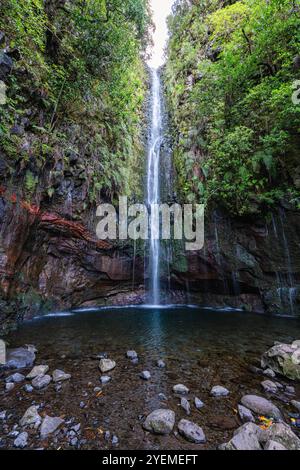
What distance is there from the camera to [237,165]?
10.2 meters

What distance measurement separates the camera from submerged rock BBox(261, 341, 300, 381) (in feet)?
13.8

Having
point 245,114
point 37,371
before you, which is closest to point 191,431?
point 37,371

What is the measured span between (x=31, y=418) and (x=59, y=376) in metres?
1.16

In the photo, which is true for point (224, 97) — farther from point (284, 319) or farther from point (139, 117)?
point (284, 319)

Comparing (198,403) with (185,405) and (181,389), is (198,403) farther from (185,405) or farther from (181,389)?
(181,389)

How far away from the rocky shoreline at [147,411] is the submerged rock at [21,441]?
0.4 inches

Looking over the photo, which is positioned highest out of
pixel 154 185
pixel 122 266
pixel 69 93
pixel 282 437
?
pixel 69 93

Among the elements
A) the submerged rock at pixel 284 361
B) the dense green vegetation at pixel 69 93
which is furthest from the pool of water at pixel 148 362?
the dense green vegetation at pixel 69 93

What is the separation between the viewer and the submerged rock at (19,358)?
4.52m

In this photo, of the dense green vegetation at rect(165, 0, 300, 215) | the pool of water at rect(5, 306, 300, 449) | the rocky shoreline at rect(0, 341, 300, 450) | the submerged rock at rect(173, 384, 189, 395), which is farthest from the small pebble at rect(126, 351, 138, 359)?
the dense green vegetation at rect(165, 0, 300, 215)

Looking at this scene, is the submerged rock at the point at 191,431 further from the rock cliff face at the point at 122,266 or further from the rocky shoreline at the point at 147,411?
the rock cliff face at the point at 122,266

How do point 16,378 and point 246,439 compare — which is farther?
point 16,378

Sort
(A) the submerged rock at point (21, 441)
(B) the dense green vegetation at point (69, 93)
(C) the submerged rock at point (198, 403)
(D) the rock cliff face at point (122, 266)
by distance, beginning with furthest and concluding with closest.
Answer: (D) the rock cliff face at point (122, 266) → (B) the dense green vegetation at point (69, 93) → (C) the submerged rock at point (198, 403) → (A) the submerged rock at point (21, 441)

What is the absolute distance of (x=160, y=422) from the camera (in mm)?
2955
